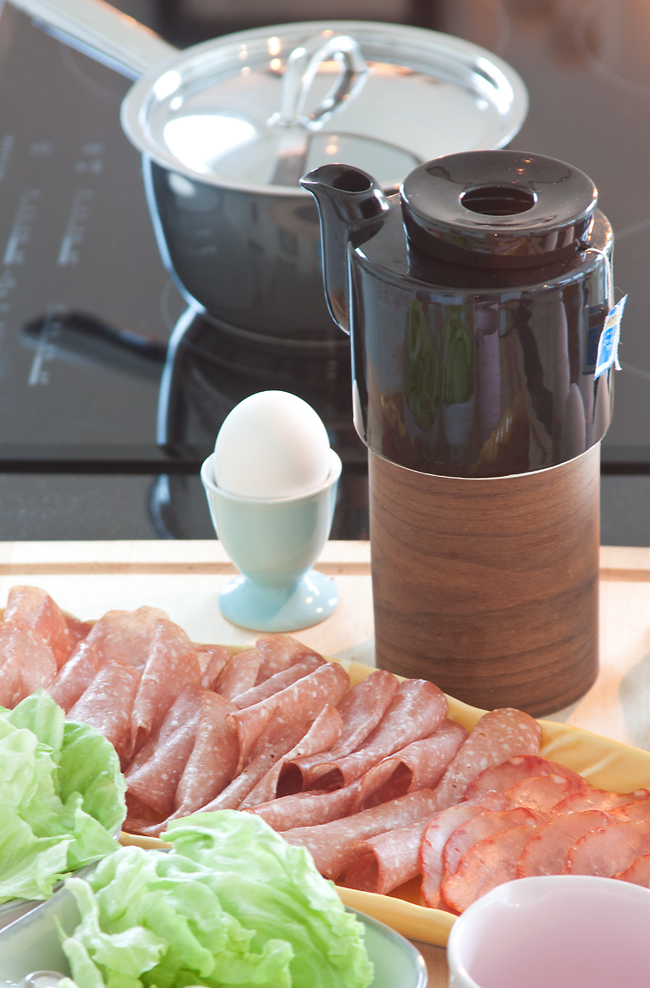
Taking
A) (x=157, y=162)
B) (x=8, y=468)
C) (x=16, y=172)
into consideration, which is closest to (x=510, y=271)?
(x=157, y=162)

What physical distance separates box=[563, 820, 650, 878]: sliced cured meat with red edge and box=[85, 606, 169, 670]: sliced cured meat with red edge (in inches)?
15.0

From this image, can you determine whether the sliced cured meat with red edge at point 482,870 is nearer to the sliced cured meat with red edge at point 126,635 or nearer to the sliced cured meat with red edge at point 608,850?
the sliced cured meat with red edge at point 608,850

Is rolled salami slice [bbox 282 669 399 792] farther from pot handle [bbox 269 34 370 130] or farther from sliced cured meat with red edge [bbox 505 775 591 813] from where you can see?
pot handle [bbox 269 34 370 130]

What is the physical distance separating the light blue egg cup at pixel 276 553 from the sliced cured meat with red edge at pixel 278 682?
0.11 meters

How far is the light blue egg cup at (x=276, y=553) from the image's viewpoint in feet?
2.96

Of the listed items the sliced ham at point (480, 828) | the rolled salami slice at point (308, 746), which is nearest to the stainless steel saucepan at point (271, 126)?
the rolled salami slice at point (308, 746)

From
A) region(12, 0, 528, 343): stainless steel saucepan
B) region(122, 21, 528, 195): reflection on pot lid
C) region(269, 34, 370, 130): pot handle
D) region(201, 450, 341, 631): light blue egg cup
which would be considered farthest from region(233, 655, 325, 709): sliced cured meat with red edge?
region(269, 34, 370, 130): pot handle

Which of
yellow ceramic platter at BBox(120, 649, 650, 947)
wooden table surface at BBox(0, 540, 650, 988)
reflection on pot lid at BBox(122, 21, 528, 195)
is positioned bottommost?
wooden table surface at BBox(0, 540, 650, 988)

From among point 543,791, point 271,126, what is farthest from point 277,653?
point 271,126

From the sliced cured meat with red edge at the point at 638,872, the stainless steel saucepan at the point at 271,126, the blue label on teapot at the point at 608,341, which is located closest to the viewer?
the sliced cured meat with red edge at the point at 638,872

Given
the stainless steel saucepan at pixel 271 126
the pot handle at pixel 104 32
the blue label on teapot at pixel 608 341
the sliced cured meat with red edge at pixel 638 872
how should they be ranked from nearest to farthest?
the sliced cured meat with red edge at pixel 638 872 → the blue label on teapot at pixel 608 341 → the stainless steel saucepan at pixel 271 126 → the pot handle at pixel 104 32

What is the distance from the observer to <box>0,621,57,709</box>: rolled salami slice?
79cm

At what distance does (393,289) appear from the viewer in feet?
2.26

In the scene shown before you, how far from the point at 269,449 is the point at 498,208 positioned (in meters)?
0.28
